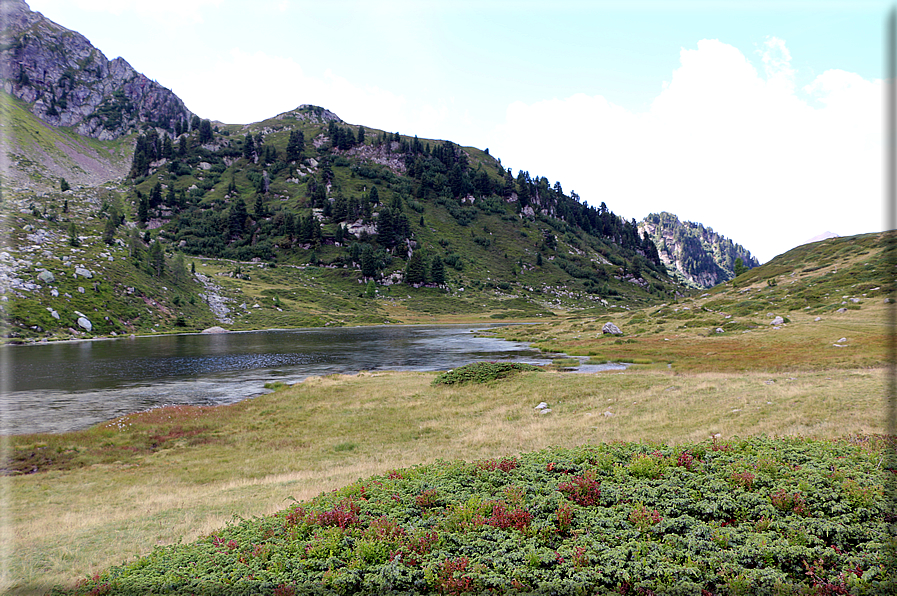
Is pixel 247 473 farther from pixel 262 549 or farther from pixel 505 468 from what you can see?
pixel 505 468

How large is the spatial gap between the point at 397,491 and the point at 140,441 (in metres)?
25.8

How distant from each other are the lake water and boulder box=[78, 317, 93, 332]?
7.42 meters

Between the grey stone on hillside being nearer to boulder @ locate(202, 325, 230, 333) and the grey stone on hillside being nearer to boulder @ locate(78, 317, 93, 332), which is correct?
boulder @ locate(202, 325, 230, 333)

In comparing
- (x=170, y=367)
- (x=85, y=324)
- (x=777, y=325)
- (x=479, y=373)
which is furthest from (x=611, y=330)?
(x=85, y=324)

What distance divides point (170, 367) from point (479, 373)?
4684 centimetres

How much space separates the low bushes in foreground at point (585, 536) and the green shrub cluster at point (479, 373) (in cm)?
2892

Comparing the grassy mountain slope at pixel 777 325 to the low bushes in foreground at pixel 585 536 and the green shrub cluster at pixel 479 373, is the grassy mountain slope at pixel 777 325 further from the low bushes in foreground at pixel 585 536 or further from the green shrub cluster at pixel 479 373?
the low bushes in foreground at pixel 585 536

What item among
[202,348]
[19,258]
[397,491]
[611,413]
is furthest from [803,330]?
[19,258]

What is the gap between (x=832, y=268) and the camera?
3425 inches

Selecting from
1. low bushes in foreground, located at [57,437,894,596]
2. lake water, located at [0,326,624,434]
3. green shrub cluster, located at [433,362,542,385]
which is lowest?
lake water, located at [0,326,624,434]

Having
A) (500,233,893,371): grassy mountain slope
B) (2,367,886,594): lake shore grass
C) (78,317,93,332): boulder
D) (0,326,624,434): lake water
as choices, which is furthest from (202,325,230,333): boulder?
(2,367,886,594): lake shore grass

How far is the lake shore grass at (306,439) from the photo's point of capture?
1433cm

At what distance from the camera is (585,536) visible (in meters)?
9.24

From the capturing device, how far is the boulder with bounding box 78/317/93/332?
8919 centimetres
